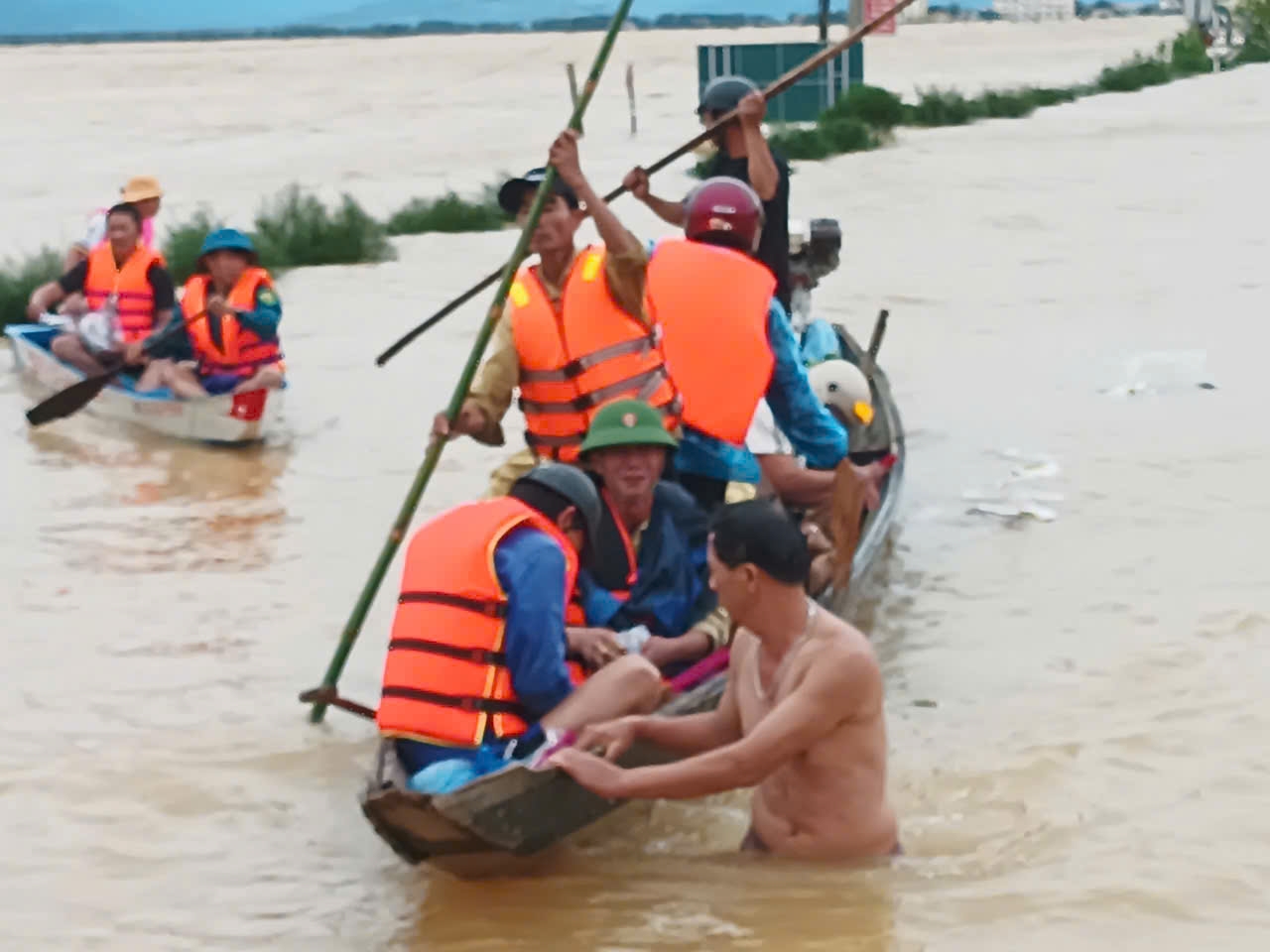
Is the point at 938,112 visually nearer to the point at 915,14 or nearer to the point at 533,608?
the point at 533,608

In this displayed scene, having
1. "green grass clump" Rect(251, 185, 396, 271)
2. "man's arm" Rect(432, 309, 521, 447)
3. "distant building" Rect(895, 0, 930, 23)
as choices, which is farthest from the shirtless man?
"distant building" Rect(895, 0, 930, 23)

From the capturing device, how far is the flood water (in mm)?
5941

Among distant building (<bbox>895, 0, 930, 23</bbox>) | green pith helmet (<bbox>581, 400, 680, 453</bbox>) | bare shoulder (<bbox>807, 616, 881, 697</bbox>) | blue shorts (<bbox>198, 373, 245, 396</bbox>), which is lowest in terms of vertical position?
blue shorts (<bbox>198, 373, 245, 396</bbox>)

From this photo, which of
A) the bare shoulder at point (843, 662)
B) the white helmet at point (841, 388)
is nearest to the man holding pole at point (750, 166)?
the white helmet at point (841, 388)

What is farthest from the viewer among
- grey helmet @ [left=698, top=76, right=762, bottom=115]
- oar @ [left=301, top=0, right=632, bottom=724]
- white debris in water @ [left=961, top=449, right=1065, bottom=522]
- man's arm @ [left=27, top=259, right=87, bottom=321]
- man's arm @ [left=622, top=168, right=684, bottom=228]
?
man's arm @ [left=27, top=259, right=87, bottom=321]

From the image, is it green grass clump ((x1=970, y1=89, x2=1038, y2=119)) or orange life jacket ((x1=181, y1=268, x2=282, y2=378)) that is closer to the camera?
orange life jacket ((x1=181, y1=268, x2=282, y2=378))

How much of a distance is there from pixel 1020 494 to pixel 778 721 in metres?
5.70

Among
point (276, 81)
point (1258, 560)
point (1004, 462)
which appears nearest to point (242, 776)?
point (1258, 560)

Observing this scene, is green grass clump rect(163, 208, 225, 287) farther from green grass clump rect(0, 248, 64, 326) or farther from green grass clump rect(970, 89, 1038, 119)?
green grass clump rect(970, 89, 1038, 119)

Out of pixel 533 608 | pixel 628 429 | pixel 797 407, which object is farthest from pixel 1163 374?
pixel 533 608

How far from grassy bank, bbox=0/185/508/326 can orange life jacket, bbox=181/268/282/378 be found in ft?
16.1

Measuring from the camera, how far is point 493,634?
557 cm

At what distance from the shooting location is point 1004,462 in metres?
11.3

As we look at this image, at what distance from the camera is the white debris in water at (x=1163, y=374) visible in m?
12.9
